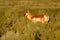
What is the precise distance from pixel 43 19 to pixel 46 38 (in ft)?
12.0

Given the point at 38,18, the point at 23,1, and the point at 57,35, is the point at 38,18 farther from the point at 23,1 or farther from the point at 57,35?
the point at 23,1

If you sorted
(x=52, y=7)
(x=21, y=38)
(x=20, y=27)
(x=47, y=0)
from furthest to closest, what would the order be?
(x=47, y=0), (x=52, y=7), (x=20, y=27), (x=21, y=38)

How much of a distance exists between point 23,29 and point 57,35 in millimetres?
1342

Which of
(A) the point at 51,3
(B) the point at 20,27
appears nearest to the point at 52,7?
(A) the point at 51,3

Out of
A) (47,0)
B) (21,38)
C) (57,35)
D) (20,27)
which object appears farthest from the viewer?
(47,0)

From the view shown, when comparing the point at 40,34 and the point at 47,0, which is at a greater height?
the point at 47,0

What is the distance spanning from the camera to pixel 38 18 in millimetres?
12203

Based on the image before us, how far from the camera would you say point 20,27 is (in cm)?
998

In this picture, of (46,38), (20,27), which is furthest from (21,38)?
(20,27)

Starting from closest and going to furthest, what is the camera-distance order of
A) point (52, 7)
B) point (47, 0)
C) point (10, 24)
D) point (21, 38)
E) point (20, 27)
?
point (21, 38) → point (20, 27) → point (10, 24) → point (52, 7) → point (47, 0)

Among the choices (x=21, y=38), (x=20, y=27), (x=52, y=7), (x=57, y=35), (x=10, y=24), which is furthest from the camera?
(x=52, y=7)

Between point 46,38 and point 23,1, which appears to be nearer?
point 46,38

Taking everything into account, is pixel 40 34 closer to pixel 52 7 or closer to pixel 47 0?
pixel 52 7

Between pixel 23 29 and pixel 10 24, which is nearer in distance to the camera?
pixel 23 29
